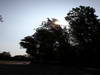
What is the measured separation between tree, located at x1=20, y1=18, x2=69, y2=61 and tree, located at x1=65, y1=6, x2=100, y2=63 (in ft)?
11.1

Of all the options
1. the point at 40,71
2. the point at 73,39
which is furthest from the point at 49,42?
the point at 40,71

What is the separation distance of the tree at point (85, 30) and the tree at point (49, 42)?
11.1ft

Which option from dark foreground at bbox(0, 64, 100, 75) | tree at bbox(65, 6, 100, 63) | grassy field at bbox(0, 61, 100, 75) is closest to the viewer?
dark foreground at bbox(0, 64, 100, 75)

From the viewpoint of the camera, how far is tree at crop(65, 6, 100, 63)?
4703cm

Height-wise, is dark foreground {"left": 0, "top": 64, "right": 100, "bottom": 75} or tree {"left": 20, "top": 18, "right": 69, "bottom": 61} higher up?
tree {"left": 20, "top": 18, "right": 69, "bottom": 61}

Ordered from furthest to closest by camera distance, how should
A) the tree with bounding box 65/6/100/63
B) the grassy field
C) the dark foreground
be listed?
the tree with bounding box 65/6/100/63 < the grassy field < the dark foreground

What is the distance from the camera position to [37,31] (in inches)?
2291

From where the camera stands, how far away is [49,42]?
54250 millimetres

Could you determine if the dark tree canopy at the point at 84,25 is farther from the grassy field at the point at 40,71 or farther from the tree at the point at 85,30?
the grassy field at the point at 40,71

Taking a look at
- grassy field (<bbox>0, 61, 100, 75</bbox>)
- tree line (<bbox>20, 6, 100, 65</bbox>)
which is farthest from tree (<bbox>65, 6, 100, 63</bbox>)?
grassy field (<bbox>0, 61, 100, 75</bbox>)

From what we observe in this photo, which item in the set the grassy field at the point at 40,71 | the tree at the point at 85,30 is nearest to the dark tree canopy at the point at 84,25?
the tree at the point at 85,30

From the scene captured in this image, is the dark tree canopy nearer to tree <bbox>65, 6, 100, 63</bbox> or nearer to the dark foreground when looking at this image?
tree <bbox>65, 6, 100, 63</bbox>

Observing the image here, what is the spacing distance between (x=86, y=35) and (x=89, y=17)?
5596 millimetres

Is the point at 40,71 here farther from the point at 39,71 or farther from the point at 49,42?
the point at 49,42
